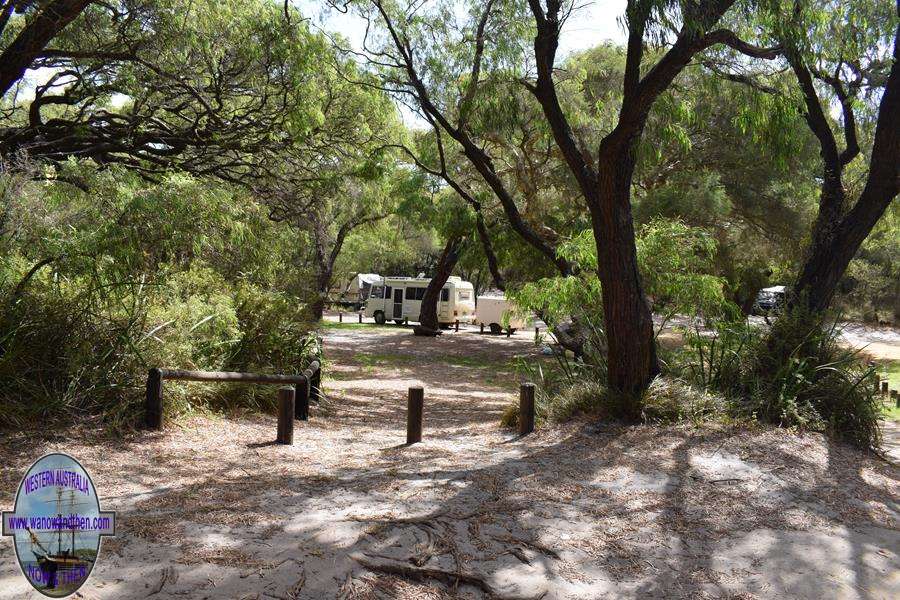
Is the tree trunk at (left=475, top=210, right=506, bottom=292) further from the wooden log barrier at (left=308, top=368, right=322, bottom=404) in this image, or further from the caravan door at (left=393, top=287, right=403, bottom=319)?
the caravan door at (left=393, top=287, right=403, bottom=319)

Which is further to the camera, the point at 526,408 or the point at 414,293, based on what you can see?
the point at 414,293

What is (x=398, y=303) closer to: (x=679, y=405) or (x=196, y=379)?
(x=196, y=379)

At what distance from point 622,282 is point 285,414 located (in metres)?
3.71

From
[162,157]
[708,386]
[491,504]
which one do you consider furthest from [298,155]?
[491,504]

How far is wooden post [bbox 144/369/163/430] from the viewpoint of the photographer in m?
6.83

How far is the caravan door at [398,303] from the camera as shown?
109 ft

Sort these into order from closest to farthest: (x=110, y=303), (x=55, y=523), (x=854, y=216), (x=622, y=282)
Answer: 1. (x=55, y=523)
2. (x=110, y=303)
3. (x=622, y=282)
4. (x=854, y=216)

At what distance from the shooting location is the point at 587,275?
10.6 metres

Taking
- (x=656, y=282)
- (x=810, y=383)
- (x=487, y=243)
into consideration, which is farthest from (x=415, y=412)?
(x=487, y=243)

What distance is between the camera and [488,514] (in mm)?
4898

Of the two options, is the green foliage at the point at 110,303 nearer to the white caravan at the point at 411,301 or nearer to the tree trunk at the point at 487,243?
the tree trunk at the point at 487,243

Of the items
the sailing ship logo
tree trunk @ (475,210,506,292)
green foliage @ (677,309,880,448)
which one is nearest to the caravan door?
tree trunk @ (475,210,506,292)

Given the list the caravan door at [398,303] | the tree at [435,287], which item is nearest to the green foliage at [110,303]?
the tree at [435,287]

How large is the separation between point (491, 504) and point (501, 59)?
7523mm
